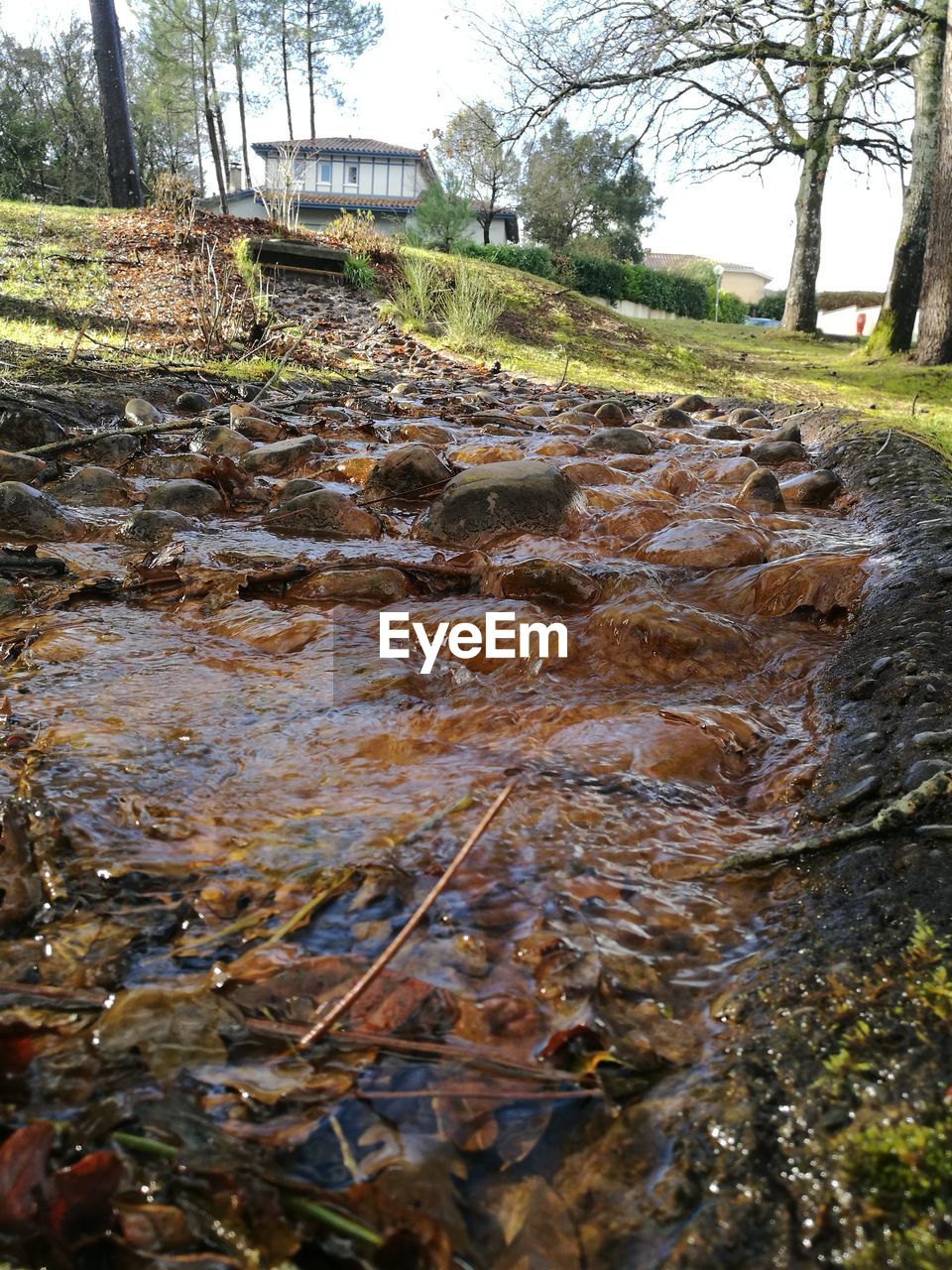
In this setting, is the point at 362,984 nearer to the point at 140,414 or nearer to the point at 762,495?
the point at 762,495

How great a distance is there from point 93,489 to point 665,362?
33.1ft

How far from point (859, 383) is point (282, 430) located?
27.5 ft

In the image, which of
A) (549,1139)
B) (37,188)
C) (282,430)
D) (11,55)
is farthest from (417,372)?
(11,55)

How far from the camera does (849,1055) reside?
89 cm

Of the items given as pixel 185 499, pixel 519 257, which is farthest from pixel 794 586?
pixel 519 257

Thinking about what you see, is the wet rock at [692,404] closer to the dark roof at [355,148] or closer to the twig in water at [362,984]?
the twig in water at [362,984]

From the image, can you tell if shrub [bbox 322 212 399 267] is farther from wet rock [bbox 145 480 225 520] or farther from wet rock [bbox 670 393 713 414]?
wet rock [bbox 145 480 225 520]

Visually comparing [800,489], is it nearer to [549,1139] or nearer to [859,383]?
[549,1139]

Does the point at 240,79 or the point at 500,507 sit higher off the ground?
the point at 240,79

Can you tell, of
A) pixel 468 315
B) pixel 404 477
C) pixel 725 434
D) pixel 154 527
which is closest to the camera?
pixel 154 527

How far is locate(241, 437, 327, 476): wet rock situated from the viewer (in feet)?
14.8

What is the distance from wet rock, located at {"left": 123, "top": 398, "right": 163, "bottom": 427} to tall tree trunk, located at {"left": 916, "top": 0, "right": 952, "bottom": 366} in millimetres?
8807

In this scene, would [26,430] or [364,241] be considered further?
[364,241]

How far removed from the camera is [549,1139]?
90 centimetres
